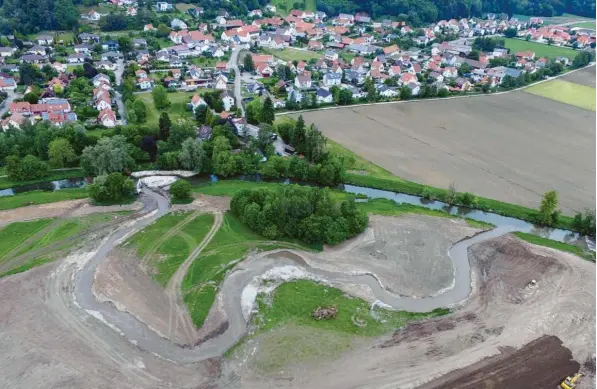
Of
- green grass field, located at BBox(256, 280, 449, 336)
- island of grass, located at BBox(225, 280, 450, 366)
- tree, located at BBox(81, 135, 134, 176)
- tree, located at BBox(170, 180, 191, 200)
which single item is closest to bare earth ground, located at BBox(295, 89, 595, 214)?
green grass field, located at BBox(256, 280, 449, 336)

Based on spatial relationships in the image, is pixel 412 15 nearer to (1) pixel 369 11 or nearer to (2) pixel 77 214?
(1) pixel 369 11

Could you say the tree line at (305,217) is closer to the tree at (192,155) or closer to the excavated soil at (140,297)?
the excavated soil at (140,297)

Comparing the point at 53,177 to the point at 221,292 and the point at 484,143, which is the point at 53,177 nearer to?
the point at 221,292

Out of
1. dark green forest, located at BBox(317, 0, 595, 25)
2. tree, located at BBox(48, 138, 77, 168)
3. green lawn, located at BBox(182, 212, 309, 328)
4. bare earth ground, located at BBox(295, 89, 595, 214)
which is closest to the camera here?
green lawn, located at BBox(182, 212, 309, 328)

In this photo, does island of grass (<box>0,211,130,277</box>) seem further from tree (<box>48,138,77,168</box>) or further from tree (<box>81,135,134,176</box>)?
tree (<box>48,138,77,168</box>)

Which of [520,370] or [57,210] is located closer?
[520,370]

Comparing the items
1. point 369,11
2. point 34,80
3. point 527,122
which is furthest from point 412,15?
point 34,80

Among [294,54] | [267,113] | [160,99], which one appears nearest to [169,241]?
[267,113]
